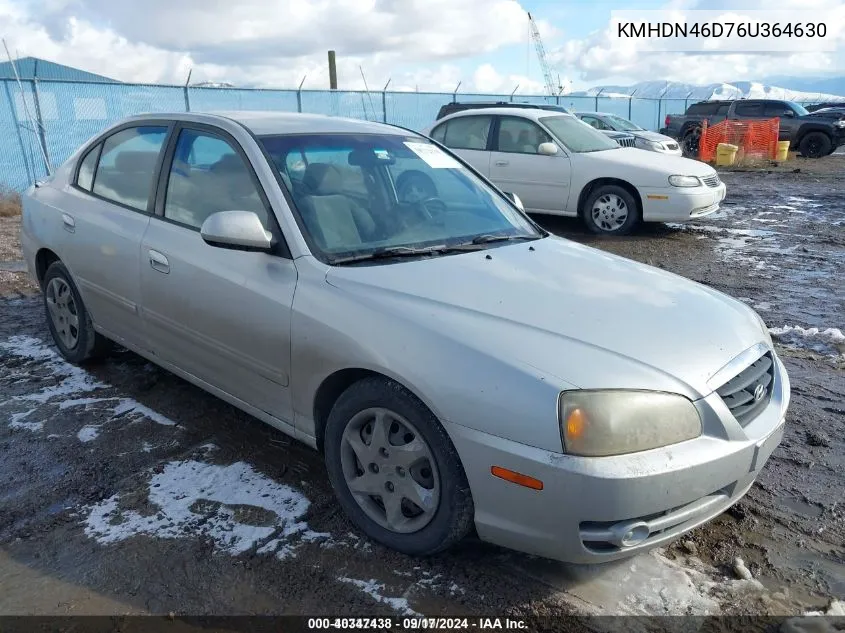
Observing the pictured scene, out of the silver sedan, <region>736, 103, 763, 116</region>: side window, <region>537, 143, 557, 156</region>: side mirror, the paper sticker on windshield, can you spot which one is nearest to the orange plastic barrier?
<region>736, 103, 763, 116</region>: side window

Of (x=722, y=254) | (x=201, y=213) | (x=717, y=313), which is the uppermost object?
(x=201, y=213)

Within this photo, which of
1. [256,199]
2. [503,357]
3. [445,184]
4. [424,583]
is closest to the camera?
[503,357]

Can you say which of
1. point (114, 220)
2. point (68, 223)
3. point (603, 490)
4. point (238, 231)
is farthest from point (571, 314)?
point (68, 223)

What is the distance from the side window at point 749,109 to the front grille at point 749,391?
21851mm

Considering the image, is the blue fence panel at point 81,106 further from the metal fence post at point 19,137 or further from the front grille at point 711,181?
the front grille at point 711,181

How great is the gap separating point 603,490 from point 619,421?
220mm

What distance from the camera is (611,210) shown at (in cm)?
920

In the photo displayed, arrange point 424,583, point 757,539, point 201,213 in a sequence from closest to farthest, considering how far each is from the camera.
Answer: point 424,583 → point 757,539 → point 201,213

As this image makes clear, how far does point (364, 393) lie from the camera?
103 inches

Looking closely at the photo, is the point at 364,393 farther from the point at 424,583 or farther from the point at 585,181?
the point at 585,181

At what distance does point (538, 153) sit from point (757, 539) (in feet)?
24.0

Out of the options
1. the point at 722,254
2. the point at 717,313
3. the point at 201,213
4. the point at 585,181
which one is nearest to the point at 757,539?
the point at 717,313

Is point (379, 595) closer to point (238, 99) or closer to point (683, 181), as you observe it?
point (683, 181)

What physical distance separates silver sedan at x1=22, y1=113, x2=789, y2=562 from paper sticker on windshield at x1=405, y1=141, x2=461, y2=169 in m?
0.01
